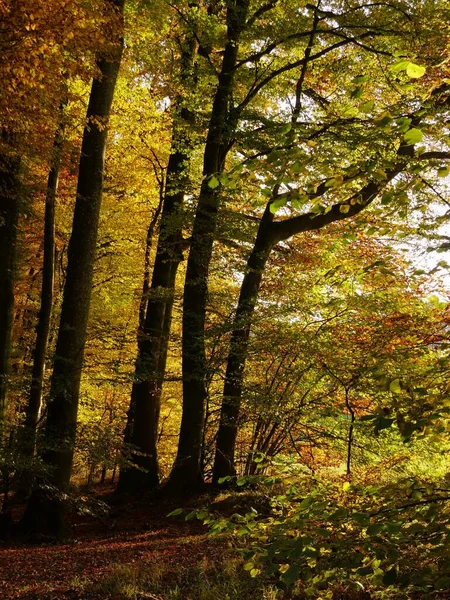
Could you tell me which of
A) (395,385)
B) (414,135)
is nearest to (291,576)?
(395,385)

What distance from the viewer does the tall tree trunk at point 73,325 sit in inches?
343

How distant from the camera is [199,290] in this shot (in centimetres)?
1088

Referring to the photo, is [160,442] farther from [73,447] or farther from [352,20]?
[352,20]

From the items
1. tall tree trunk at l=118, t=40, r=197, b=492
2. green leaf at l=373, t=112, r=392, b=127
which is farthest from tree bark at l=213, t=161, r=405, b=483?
green leaf at l=373, t=112, r=392, b=127

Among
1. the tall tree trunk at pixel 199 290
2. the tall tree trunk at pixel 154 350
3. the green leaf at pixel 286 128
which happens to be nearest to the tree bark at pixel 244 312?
the tall tree trunk at pixel 199 290

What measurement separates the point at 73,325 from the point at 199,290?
2.85 m

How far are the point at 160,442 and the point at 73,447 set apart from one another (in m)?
11.8

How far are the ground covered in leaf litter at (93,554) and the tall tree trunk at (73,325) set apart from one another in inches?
27.2

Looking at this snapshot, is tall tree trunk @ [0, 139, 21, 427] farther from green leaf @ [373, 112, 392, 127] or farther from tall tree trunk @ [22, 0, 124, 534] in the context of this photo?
green leaf @ [373, 112, 392, 127]

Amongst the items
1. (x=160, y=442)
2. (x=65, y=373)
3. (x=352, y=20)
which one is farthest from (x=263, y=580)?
(x=160, y=442)

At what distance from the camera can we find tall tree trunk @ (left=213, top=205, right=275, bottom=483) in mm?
9422

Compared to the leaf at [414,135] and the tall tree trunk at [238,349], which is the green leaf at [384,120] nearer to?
the leaf at [414,135]

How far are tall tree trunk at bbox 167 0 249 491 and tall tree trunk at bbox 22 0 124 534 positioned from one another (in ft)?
6.52

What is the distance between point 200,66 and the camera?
1103 cm
